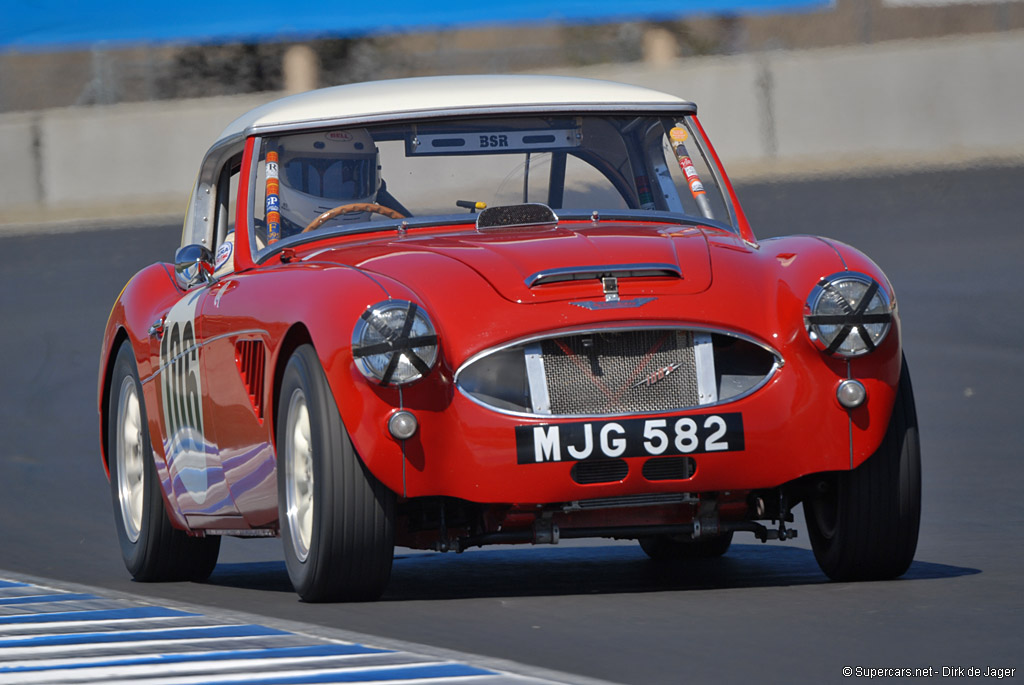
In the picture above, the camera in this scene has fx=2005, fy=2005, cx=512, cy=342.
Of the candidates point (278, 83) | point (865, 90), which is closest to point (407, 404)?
point (865, 90)

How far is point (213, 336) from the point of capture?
6.89 metres

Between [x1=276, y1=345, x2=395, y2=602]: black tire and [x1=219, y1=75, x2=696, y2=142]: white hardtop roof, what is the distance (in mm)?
1503

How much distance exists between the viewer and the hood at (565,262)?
588 centimetres

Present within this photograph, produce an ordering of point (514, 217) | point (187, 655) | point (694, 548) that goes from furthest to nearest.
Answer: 1. point (694, 548)
2. point (514, 217)
3. point (187, 655)

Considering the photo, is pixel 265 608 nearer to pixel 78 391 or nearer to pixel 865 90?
pixel 78 391

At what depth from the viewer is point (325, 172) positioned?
23.7ft

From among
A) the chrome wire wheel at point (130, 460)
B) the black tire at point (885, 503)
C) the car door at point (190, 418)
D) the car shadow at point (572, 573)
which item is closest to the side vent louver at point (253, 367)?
the car door at point (190, 418)

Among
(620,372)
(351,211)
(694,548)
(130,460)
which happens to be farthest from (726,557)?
(130,460)

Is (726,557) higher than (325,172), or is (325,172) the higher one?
(325,172)

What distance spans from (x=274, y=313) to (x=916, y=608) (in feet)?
7.05

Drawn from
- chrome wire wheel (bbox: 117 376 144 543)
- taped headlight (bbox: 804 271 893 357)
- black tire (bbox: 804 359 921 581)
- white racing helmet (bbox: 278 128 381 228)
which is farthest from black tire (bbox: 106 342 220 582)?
taped headlight (bbox: 804 271 893 357)

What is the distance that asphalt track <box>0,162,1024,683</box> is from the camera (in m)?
4.92

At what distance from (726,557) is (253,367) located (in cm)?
235

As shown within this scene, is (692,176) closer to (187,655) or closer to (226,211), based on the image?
(226,211)
